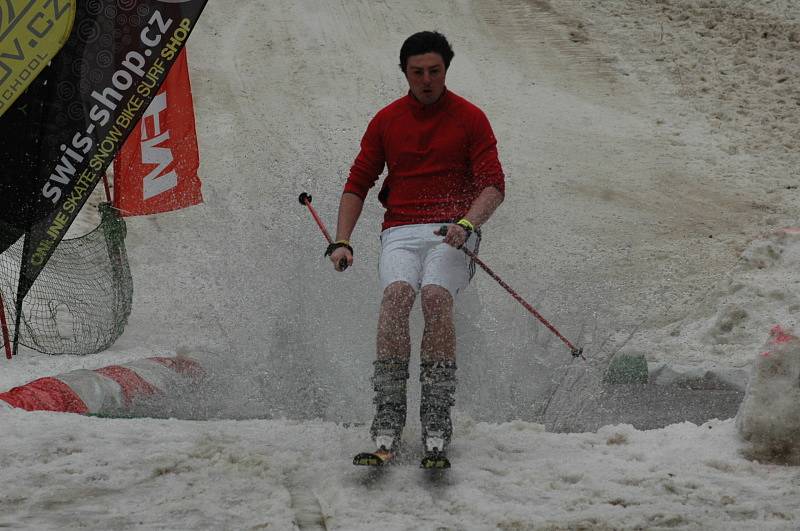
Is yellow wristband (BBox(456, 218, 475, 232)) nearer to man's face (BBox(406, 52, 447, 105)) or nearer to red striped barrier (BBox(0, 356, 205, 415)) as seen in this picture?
man's face (BBox(406, 52, 447, 105))

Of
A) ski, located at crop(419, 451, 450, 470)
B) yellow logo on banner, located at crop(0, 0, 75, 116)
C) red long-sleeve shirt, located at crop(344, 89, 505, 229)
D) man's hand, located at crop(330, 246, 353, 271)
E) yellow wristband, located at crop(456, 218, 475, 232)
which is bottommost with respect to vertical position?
ski, located at crop(419, 451, 450, 470)

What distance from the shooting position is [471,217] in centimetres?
466

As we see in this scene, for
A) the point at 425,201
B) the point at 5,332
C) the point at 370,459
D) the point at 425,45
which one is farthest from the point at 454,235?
the point at 5,332

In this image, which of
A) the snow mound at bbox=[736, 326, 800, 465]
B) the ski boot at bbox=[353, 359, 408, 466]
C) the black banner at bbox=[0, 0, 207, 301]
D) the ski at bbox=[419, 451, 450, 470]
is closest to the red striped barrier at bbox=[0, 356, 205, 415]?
the black banner at bbox=[0, 0, 207, 301]

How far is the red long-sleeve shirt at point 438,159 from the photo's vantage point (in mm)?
4848

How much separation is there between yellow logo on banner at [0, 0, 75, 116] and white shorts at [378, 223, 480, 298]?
315 cm

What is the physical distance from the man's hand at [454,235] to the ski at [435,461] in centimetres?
95

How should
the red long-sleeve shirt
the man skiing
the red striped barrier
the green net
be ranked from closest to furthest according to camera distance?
the man skiing
the red long-sleeve shirt
the red striped barrier
the green net

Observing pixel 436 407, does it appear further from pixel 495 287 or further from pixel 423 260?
pixel 495 287

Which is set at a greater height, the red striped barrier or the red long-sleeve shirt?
the red long-sleeve shirt

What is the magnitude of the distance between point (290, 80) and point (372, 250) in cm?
661

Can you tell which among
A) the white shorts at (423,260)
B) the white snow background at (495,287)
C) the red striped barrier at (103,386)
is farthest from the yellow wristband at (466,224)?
the red striped barrier at (103,386)

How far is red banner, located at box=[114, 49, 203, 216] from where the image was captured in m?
7.65

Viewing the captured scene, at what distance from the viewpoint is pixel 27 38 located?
6.56m
